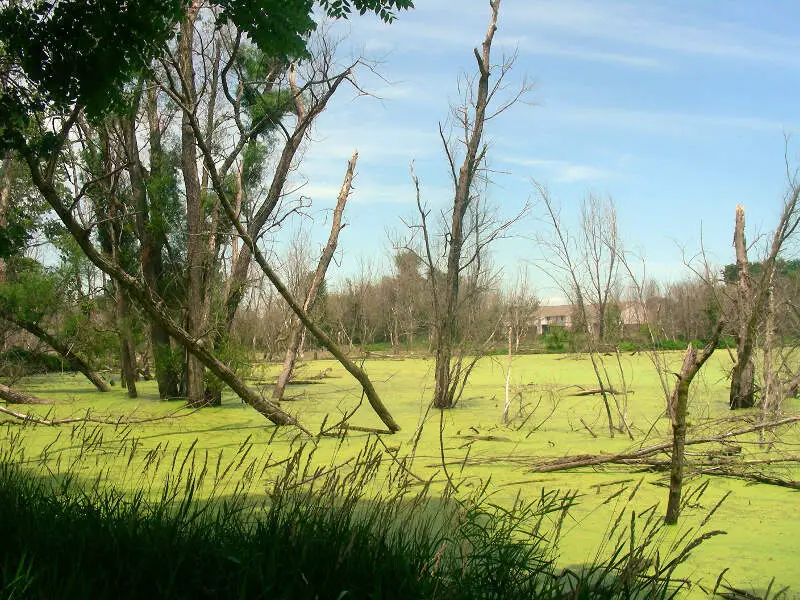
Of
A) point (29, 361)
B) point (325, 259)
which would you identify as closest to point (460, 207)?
point (325, 259)

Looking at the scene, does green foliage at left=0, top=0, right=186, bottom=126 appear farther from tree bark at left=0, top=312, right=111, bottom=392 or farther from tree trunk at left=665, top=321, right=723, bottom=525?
tree bark at left=0, top=312, right=111, bottom=392

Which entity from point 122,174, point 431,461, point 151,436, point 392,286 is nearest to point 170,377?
point 122,174

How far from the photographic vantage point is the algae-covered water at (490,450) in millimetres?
3447

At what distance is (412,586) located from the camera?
2252 millimetres

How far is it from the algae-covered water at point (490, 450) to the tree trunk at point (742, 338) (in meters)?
0.36

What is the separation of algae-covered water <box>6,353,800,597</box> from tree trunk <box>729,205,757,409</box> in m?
0.36

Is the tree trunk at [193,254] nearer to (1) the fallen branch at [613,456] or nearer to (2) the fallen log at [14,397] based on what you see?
(2) the fallen log at [14,397]

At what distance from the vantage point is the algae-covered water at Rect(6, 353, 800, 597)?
3.45 metres

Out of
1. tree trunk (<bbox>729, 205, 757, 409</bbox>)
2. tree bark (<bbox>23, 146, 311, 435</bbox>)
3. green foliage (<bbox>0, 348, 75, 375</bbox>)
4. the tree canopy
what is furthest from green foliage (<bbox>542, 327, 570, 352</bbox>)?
the tree canopy

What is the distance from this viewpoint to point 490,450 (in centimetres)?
586

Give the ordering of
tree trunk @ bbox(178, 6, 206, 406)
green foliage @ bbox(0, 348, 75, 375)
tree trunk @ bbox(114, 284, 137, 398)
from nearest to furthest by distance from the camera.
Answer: tree trunk @ bbox(178, 6, 206, 406), tree trunk @ bbox(114, 284, 137, 398), green foliage @ bbox(0, 348, 75, 375)

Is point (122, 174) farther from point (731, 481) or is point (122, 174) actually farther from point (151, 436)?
point (731, 481)

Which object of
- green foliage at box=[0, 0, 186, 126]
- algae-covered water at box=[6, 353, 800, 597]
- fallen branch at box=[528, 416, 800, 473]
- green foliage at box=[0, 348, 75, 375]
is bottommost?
algae-covered water at box=[6, 353, 800, 597]

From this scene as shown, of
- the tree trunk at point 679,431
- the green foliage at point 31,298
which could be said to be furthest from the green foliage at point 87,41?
the green foliage at point 31,298
